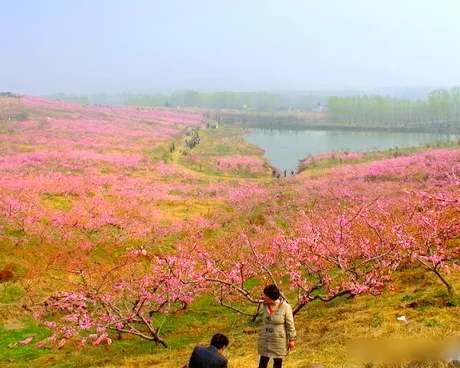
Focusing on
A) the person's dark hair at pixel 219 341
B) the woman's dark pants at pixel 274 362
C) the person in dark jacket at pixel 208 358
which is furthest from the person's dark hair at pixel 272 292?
the person in dark jacket at pixel 208 358

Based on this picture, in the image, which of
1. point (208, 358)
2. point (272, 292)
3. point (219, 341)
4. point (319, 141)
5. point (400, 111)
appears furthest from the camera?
point (400, 111)

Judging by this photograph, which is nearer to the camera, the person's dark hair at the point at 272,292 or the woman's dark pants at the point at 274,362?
the person's dark hair at the point at 272,292

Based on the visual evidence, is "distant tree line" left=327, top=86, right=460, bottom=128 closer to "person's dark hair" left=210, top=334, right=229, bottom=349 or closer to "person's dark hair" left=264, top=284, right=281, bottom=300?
"person's dark hair" left=264, top=284, right=281, bottom=300

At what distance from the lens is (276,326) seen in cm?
790

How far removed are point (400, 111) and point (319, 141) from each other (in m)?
45.0

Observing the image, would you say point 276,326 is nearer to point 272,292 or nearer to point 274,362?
point 272,292

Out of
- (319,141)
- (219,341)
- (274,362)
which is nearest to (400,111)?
(319,141)

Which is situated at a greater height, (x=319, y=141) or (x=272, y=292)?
(x=272, y=292)

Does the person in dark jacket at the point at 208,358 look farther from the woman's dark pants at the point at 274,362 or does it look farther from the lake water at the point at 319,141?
the lake water at the point at 319,141

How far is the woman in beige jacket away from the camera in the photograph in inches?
309

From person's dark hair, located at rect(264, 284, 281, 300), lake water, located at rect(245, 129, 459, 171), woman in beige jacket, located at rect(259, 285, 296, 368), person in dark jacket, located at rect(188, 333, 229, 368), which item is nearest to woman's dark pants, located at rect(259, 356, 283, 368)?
woman in beige jacket, located at rect(259, 285, 296, 368)

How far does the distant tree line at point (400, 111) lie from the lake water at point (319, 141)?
18.1m

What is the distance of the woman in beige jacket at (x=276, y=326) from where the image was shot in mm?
7855

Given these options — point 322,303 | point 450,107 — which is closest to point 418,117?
point 450,107
